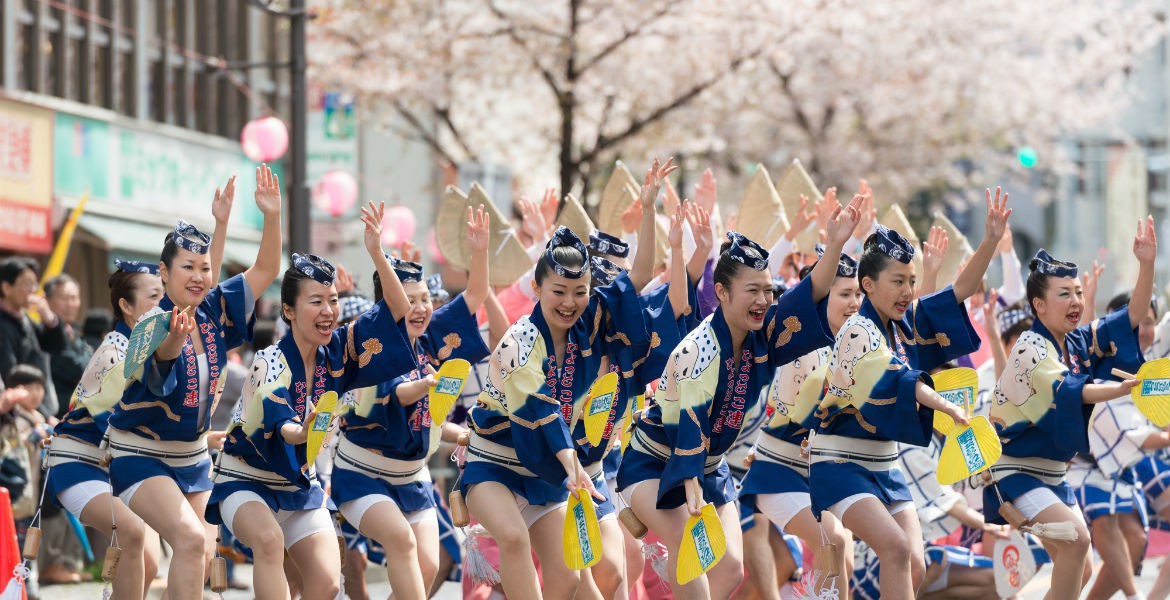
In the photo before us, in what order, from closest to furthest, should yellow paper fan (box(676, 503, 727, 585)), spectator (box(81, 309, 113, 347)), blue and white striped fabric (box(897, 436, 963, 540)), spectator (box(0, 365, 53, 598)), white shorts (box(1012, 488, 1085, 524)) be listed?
yellow paper fan (box(676, 503, 727, 585))
white shorts (box(1012, 488, 1085, 524))
blue and white striped fabric (box(897, 436, 963, 540))
spectator (box(0, 365, 53, 598))
spectator (box(81, 309, 113, 347))

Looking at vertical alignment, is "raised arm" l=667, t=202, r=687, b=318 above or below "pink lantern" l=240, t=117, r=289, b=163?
below

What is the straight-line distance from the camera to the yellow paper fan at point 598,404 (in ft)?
23.1

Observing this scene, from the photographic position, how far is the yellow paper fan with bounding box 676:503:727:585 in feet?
21.9

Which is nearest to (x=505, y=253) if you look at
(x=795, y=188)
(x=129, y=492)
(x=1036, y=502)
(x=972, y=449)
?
(x=795, y=188)

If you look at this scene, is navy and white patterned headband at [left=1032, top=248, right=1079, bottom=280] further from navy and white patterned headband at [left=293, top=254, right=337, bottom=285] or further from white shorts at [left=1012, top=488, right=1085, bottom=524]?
navy and white patterned headband at [left=293, top=254, right=337, bottom=285]

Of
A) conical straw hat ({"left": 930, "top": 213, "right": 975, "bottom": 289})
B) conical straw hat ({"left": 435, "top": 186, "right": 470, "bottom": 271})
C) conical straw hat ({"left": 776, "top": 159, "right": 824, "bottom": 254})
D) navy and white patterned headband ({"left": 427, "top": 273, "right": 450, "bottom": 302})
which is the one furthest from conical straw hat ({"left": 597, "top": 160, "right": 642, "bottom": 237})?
conical straw hat ({"left": 930, "top": 213, "right": 975, "bottom": 289})

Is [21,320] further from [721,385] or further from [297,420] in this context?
[721,385]

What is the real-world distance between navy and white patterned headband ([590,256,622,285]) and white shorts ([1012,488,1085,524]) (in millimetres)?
2063

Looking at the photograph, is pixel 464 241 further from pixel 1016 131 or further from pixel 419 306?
pixel 1016 131

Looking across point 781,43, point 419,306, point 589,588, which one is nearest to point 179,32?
point 781,43

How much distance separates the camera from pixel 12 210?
17250 mm

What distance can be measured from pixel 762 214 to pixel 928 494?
82.5 inches

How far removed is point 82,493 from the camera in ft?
24.9

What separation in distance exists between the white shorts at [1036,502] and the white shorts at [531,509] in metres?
2.11
